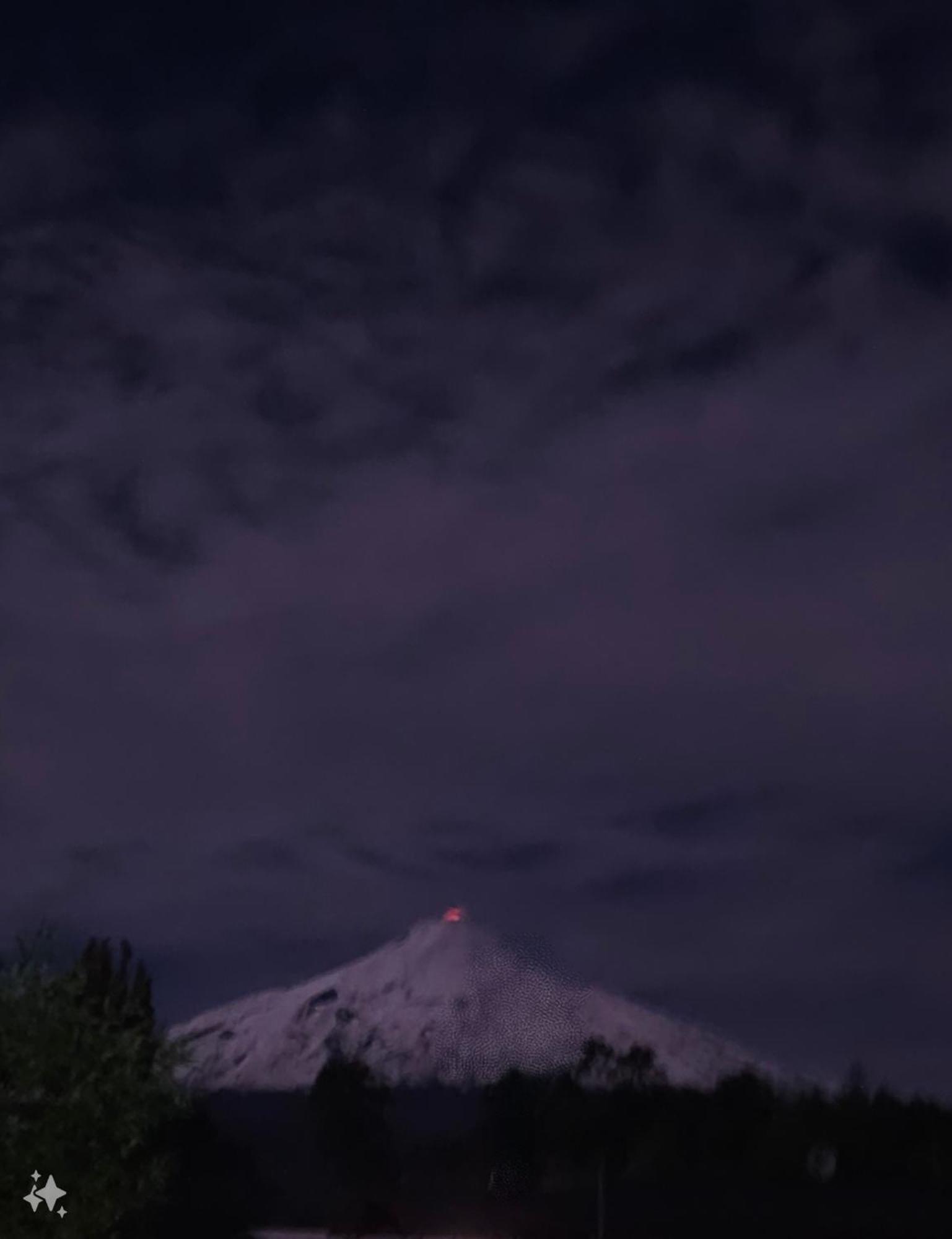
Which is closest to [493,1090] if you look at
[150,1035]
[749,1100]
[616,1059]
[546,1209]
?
[616,1059]

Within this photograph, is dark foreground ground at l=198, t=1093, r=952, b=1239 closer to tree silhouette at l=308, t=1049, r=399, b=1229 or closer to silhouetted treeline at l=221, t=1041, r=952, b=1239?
silhouetted treeline at l=221, t=1041, r=952, b=1239

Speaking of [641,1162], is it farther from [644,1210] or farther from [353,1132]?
[353,1132]

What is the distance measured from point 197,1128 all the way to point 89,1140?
184ft

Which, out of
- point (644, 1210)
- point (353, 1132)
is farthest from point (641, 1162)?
point (353, 1132)

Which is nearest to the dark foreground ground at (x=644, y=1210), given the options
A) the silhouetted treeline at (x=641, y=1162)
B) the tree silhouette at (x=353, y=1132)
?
the silhouetted treeline at (x=641, y=1162)

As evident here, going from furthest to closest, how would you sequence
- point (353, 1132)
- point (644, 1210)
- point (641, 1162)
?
point (353, 1132), point (641, 1162), point (644, 1210)

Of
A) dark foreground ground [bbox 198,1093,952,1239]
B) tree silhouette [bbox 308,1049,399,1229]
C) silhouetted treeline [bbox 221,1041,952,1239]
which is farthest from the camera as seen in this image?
tree silhouette [bbox 308,1049,399,1229]

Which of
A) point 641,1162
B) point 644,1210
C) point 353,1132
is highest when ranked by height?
point 353,1132

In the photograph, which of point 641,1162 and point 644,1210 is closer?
point 644,1210

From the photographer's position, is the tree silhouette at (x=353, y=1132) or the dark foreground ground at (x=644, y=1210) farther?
the tree silhouette at (x=353, y=1132)

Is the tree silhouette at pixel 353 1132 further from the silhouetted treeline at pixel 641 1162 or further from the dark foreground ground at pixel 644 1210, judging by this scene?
the dark foreground ground at pixel 644 1210

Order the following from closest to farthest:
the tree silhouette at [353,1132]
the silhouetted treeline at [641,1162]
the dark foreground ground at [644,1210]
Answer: the dark foreground ground at [644,1210] → the silhouetted treeline at [641,1162] → the tree silhouette at [353,1132]

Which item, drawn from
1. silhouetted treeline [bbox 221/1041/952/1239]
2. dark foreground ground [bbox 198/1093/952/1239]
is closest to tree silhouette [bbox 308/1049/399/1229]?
silhouetted treeline [bbox 221/1041/952/1239]

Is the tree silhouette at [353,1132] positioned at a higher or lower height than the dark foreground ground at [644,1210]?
higher
